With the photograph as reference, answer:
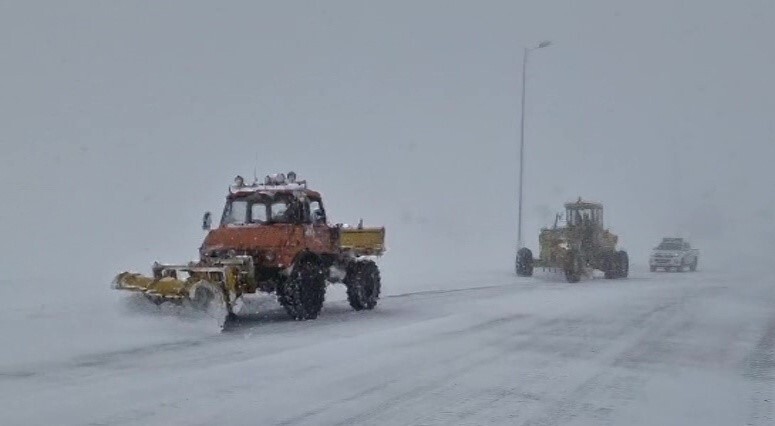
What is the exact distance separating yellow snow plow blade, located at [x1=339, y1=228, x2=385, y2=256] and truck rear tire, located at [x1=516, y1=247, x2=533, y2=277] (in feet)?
48.0

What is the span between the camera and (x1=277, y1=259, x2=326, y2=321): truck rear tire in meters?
15.0

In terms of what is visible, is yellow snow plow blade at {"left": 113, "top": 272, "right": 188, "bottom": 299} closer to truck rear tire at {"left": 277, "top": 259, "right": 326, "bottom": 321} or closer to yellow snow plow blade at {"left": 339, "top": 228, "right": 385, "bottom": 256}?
truck rear tire at {"left": 277, "top": 259, "right": 326, "bottom": 321}

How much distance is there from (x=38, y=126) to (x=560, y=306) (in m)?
39.9

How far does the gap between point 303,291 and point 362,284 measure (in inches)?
105

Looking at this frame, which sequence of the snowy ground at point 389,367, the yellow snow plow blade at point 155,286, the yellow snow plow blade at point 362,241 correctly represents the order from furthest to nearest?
the yellow snow plow blade at point 362,241 < the yellow snow plow blade at point 155,286 < the snowy ground at point 389,367

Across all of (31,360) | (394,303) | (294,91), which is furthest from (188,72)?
(31,360)

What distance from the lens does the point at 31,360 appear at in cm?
1059

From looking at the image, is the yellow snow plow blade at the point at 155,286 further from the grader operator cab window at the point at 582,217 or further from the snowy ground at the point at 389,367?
the grader operator cab window at the point at 582,217

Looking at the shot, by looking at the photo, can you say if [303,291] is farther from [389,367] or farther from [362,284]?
[389,367]

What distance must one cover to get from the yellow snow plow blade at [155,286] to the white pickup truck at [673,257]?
3160cm

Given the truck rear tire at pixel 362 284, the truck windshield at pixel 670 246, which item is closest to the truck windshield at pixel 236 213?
the truck rear tire at pixel 362 284

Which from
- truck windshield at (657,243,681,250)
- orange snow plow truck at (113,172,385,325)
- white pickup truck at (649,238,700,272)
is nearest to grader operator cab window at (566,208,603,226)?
white pickup truck at (649,238,700,272)

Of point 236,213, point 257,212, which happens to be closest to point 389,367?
point 257,212

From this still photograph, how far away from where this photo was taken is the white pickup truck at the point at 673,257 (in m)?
41.3
